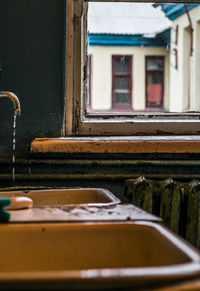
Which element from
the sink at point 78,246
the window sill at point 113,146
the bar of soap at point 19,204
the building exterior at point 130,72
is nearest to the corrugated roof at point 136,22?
the building exterior at point 130,72

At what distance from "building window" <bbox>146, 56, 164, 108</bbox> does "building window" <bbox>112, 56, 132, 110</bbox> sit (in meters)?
0.34

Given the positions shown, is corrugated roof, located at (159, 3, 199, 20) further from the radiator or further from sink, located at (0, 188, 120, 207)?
sink, located at (0, 188, 120, 207)

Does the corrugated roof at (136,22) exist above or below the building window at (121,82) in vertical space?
above

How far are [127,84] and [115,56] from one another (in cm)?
60

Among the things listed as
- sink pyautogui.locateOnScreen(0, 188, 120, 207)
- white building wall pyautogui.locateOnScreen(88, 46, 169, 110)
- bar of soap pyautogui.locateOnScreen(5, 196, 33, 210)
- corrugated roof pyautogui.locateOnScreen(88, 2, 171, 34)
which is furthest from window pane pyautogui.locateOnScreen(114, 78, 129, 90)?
bar of soap pyautogui.locateOnScreen(5, 196, 33, 210)

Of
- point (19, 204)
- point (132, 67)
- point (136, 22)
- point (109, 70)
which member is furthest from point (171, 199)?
point (132, 67)

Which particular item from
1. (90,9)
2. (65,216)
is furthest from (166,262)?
(90,9)

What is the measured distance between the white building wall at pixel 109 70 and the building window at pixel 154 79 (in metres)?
0.08

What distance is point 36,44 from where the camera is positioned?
1867 mm

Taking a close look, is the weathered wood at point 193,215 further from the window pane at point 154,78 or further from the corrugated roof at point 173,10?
the window pane at point 154,78

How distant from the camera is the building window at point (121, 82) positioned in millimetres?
7520

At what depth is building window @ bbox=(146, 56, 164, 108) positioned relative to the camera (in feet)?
24.5

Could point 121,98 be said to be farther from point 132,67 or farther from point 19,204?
point 19,204

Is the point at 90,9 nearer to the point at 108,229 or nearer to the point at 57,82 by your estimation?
the point at 57,82
